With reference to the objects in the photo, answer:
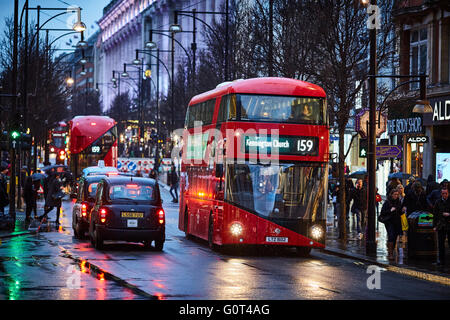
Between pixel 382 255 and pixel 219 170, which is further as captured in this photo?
pixel 382 255

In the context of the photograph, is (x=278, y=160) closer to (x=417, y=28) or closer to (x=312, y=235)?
(x=312, y=235)

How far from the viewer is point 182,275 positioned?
17.3m

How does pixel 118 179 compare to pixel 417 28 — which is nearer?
pixel 118 179

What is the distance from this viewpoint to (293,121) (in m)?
22.8

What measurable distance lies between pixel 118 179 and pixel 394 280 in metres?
8.35

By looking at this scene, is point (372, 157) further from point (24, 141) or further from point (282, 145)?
point (24, 141)

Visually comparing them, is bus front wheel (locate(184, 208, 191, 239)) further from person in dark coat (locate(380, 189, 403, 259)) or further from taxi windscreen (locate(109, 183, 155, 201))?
person in dark coat (locate(380, 189, 403, 259))

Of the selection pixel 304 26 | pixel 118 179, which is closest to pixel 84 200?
pixel 118 179

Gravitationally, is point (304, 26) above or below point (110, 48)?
below

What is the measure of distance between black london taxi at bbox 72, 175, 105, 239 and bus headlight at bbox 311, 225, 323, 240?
6485 mm

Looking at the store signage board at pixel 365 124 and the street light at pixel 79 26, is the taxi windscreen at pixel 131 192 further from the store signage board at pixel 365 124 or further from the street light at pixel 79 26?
the street light at pixel 79 26

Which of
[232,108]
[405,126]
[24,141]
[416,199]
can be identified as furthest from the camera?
[405,126]

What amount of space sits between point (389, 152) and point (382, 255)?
375 cm

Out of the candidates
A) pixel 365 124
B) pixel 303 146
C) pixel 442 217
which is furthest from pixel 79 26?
pixel 442 217
